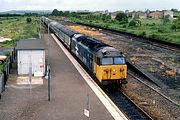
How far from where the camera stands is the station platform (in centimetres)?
1595

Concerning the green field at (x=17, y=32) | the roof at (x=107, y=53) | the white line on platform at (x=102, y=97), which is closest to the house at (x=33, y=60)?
the white line on platform at (x=102, y=97)

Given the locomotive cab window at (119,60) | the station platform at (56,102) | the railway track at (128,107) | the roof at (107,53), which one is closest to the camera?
the station platform at (56,102)

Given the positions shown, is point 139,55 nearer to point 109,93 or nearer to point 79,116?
point 109,93

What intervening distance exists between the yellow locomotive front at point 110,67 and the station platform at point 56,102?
3.92ft

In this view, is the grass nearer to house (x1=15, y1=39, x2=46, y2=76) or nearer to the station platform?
house (x1=15, y1=39, x2=46, y2=76)

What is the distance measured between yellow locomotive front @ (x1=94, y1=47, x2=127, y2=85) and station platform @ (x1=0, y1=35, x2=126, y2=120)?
1.19 metres

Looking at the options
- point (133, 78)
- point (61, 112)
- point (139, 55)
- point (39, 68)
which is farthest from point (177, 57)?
point (61, 112)

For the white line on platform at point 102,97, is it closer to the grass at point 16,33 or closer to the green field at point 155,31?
the grass at point 16,33

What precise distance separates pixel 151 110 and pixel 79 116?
15.2 feet

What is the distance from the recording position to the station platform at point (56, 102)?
16.0 m

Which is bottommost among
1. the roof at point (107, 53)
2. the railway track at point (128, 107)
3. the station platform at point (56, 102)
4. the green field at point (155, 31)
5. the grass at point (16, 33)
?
the railway track at point (128, 107)

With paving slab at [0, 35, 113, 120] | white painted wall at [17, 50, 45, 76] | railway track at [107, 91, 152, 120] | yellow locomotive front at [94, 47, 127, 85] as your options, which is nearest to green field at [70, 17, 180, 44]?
white painted wall at [17, 50, 45, 76]

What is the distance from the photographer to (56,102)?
59.8 ft

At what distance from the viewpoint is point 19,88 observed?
21250 mm
